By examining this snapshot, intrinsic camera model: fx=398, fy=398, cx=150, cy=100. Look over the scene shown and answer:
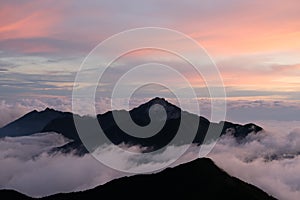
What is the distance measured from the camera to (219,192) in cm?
17338

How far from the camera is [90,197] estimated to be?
196625mm

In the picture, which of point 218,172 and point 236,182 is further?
point 218,172

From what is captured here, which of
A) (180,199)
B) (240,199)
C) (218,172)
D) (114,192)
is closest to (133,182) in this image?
(114,192)

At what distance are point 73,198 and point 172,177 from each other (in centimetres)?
5075

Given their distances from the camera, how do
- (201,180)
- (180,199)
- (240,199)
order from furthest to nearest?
(201,180) → (180,199) → (240,199)

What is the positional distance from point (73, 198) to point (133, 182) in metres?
31.1

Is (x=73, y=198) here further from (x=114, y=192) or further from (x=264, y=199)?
(x=264, y=199)

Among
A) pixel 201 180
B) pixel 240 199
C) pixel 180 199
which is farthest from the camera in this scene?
pixel 201 180

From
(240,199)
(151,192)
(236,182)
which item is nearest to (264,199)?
(236,182)

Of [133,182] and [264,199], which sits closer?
[264,199]

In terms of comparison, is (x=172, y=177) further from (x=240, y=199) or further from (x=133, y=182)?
(x=240, y=199)

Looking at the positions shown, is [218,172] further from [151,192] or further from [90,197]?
[90,197]

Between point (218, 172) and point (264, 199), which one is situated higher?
point (218, 172)

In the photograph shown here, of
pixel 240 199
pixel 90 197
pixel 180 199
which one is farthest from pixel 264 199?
pixel 90 197
